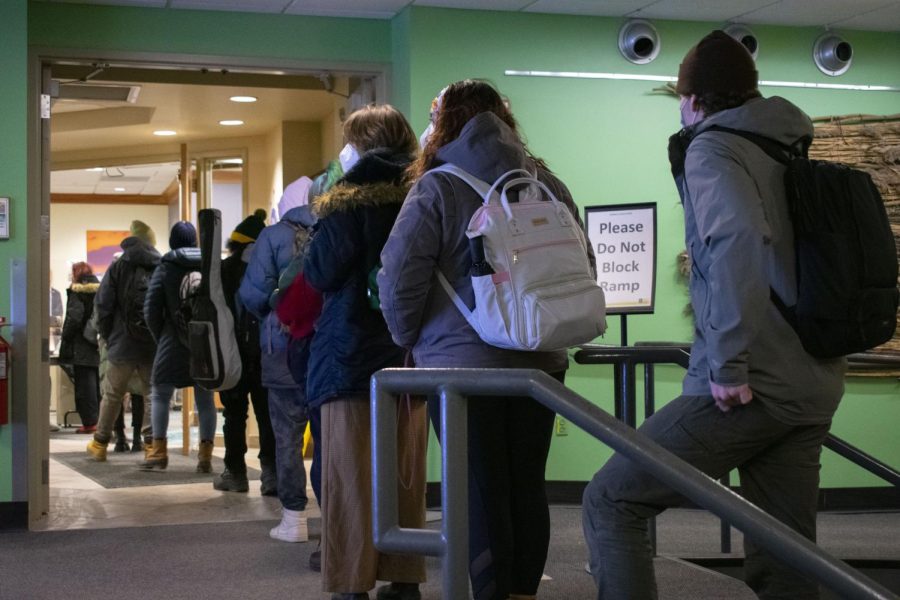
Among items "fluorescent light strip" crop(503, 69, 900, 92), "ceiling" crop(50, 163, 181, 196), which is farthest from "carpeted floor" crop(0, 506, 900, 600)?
"ceiling" crop(50, 163, 181, 196)

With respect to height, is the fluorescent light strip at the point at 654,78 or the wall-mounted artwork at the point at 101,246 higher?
the fluorescent light strip at the point at 654,78

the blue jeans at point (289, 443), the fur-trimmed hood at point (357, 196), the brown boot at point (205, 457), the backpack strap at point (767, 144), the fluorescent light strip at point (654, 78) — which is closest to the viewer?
the backpack strap at point (767, 144)

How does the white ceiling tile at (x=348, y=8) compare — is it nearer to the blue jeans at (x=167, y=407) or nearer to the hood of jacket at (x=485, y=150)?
the blue jeans at (x=167, y=407)

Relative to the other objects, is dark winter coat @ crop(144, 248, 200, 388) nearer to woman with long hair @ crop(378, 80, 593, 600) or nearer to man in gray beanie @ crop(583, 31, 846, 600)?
woman with long hair @ crop(378, 80, 593, 600)

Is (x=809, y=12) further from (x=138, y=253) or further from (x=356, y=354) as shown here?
(x=138, y=253)

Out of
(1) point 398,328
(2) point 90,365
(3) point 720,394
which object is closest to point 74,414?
(2) point 90,365

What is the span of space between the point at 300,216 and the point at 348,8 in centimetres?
157

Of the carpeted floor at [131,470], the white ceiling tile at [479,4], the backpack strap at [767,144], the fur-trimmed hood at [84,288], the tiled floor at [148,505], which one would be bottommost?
the carpeted floor at [131,470]

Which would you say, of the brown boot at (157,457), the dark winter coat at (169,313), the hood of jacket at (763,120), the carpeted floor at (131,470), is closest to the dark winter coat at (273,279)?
the dark winter coat at (169,313)

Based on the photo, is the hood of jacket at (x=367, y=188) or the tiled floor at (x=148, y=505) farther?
the tiled floor at (x=148, y=505)

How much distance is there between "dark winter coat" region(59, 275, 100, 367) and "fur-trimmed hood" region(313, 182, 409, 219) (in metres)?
6.20

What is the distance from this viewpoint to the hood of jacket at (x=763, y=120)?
7.85 feet

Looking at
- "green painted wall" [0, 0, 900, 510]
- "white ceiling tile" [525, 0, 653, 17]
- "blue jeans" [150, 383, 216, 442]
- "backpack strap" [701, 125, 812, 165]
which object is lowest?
"blue jeans" [150, 383, 216, 442]

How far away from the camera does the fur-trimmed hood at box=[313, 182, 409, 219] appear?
11.0 feet
